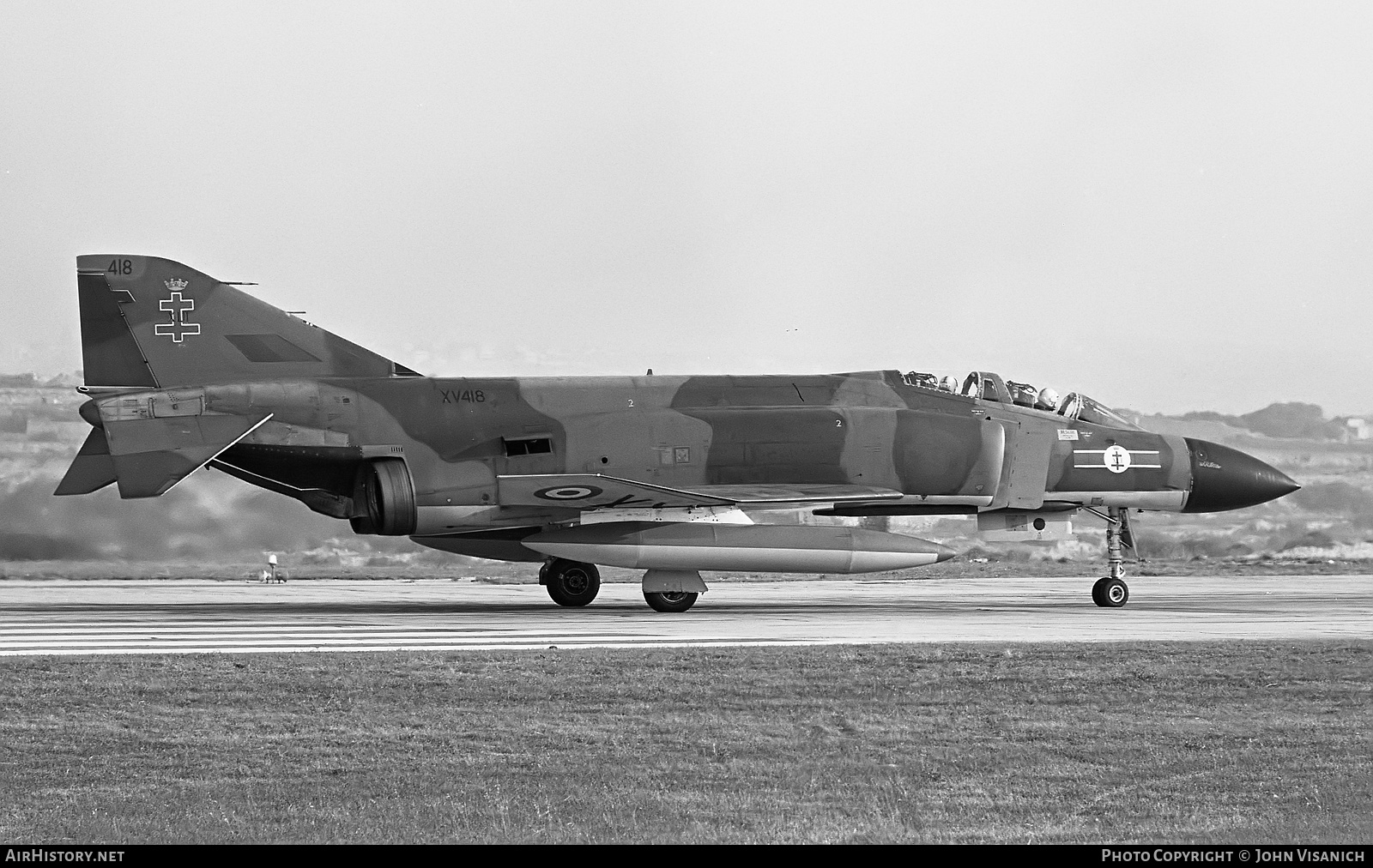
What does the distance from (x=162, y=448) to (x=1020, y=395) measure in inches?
495

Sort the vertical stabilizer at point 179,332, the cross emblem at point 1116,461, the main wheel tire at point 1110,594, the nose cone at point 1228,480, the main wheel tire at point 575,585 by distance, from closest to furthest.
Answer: the vertical stabilizer at point 179,332 → the main wheel tire at point 1110,594 → the main wheel tire at point 575,585 → the cross emblem at point 1116,461 → the nose cone at point 1228,480

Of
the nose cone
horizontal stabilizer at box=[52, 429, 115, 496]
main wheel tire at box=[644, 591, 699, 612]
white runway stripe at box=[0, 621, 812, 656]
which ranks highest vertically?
horizontal stabilizer at box=[52, 429, 115, 496]

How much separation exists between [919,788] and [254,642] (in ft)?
29.1

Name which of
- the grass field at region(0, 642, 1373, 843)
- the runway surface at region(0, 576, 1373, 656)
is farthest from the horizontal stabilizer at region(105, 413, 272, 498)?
the grass field at region(0, 642, 1373, 843)

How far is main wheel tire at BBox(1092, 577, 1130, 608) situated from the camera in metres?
20.9

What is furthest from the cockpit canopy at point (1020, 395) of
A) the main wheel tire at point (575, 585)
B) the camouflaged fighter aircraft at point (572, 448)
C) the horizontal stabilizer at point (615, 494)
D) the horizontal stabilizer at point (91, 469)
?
the horizontal stabilizer at point (91, 469)

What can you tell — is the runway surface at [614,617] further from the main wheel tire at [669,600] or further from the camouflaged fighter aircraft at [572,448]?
the camouflaged fighter aircraft at [572,448]

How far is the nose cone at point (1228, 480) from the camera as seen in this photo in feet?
73.0

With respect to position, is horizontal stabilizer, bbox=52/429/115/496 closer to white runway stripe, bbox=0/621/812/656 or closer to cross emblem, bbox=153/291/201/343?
cross emblem, bbox=153/291/201/343

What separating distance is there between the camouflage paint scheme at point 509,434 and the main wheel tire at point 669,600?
1.16 m

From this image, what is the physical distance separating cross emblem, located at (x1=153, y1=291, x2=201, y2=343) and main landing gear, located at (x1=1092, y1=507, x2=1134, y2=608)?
1362cm

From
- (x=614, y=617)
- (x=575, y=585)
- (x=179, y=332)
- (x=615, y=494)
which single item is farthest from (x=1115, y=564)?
(x=179, y=332)
